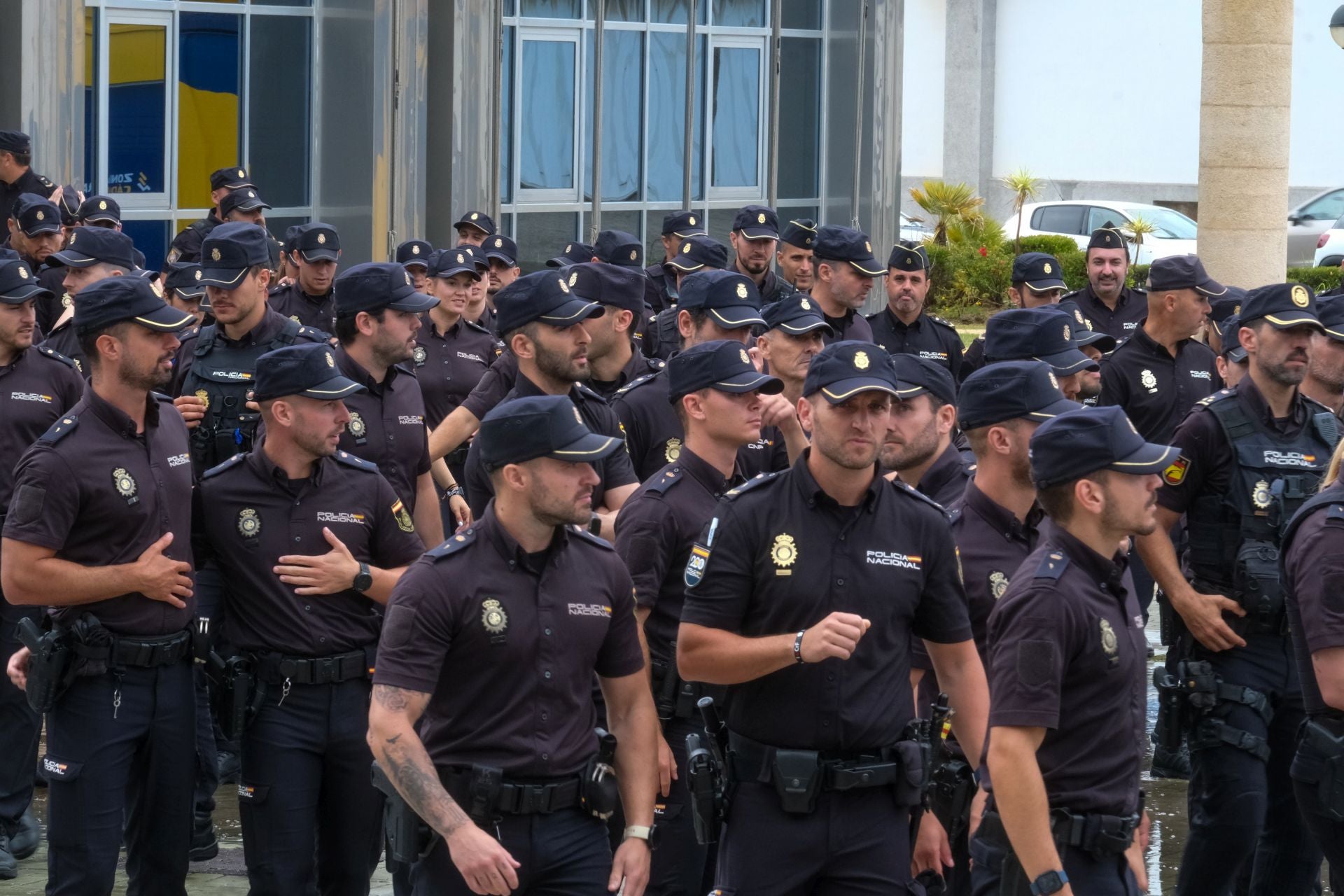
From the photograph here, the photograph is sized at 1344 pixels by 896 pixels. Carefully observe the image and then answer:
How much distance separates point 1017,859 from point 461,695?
156cm

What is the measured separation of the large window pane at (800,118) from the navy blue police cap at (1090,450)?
1739 centimetres

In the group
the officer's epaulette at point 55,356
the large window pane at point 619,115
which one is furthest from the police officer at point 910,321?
the large window pane at point 619,115

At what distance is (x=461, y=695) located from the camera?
5.13 metres

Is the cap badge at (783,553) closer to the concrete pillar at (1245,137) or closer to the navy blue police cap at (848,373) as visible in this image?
the navy blue police cap at (848,373)

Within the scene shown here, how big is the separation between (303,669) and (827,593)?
2045mm

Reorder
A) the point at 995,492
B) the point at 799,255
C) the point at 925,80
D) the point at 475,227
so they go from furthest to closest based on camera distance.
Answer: the point at 925,80 < the point at 475,227 < the point at 799,255 < the point at 995,492

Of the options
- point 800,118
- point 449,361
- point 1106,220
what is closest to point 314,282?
point 449,361

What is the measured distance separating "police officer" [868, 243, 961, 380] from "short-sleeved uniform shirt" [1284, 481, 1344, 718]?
5910 millimetres

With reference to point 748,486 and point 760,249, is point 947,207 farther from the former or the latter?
point 748,486

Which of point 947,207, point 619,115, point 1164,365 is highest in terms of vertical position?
point 619,115

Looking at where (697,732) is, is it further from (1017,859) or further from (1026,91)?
(1026,91)

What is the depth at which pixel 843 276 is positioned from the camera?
35.6ft

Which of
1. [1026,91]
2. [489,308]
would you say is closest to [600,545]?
[489,308]

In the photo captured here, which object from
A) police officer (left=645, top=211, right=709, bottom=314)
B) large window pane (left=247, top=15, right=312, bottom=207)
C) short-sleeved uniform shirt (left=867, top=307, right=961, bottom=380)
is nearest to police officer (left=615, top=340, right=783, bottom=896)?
short-sleeved uniform shirt (left=867, top=307, right=961, bottom=380)
